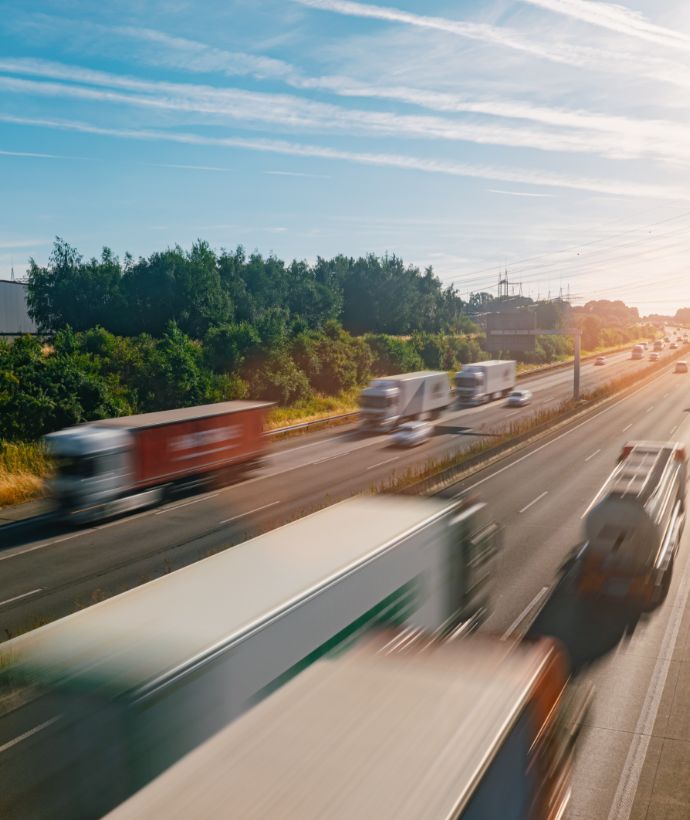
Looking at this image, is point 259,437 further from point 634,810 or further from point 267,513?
point 634,810

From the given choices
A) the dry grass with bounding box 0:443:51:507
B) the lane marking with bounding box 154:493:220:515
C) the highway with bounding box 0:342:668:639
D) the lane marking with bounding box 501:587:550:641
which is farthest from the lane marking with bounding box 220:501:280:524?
the lane marking with bounding box 501:587:550:641

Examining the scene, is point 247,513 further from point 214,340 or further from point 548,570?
point 214,340

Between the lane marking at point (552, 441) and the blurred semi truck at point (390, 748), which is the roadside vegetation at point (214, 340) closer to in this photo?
the lane marking at point (552, 441)

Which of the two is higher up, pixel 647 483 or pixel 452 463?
pixel 647 483

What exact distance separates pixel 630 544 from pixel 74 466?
Answer: 16.3m

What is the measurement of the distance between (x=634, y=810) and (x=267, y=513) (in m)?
17.4

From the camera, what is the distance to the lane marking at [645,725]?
9.45m

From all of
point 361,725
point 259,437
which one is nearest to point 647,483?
point 361,725

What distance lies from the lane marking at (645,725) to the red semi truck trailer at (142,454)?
16.8 meters

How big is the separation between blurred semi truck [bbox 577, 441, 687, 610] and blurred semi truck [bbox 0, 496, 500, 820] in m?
5.08

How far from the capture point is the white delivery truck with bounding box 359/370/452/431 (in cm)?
4466

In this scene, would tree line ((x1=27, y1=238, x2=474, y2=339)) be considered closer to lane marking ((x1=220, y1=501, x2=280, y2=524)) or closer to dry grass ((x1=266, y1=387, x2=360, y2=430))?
dry grass ((x1=266, y1=387, x2=360, y2=430))

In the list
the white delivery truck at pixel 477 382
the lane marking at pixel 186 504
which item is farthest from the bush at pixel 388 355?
the lane marking at pixel 186 504

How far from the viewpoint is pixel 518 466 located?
32.8 m
